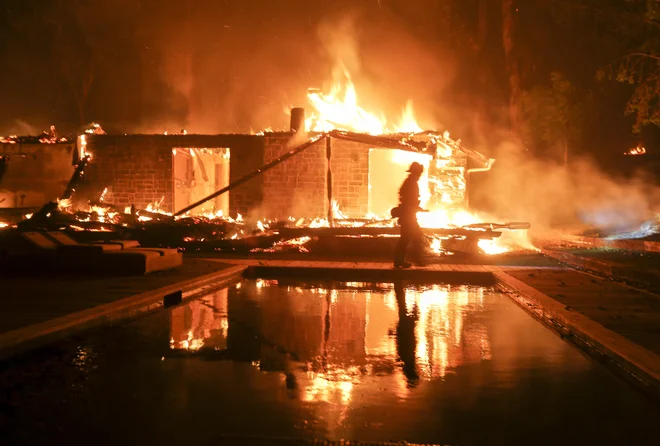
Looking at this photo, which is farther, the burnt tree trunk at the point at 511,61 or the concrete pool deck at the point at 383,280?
the burnt tree trunk at the point at 511,61

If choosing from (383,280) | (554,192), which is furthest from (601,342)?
(554,192)

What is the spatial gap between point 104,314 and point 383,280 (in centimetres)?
634

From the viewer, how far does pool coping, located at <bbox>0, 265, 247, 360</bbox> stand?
593 centimetres

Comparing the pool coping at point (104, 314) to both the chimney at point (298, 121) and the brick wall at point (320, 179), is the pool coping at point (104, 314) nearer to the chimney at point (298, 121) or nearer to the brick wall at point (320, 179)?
the brick wall at point (320, 179)

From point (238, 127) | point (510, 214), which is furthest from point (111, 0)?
point (510, 214)

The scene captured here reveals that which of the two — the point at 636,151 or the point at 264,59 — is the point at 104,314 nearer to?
the point at 264,59

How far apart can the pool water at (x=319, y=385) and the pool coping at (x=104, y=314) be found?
137 millimetres

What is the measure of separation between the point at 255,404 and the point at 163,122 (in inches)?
1099

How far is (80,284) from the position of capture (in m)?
9.95

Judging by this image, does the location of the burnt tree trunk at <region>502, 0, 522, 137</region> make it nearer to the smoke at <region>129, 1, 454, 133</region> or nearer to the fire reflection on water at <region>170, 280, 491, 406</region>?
the smoke at <region>129, 1, 454, 133</region>

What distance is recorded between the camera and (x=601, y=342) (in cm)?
637

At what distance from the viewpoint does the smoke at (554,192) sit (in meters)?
29.8

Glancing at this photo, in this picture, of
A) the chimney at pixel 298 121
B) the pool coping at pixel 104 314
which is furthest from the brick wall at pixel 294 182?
the pool coping at pixel 104 314

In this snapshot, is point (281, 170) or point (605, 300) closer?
point (605, 300)
